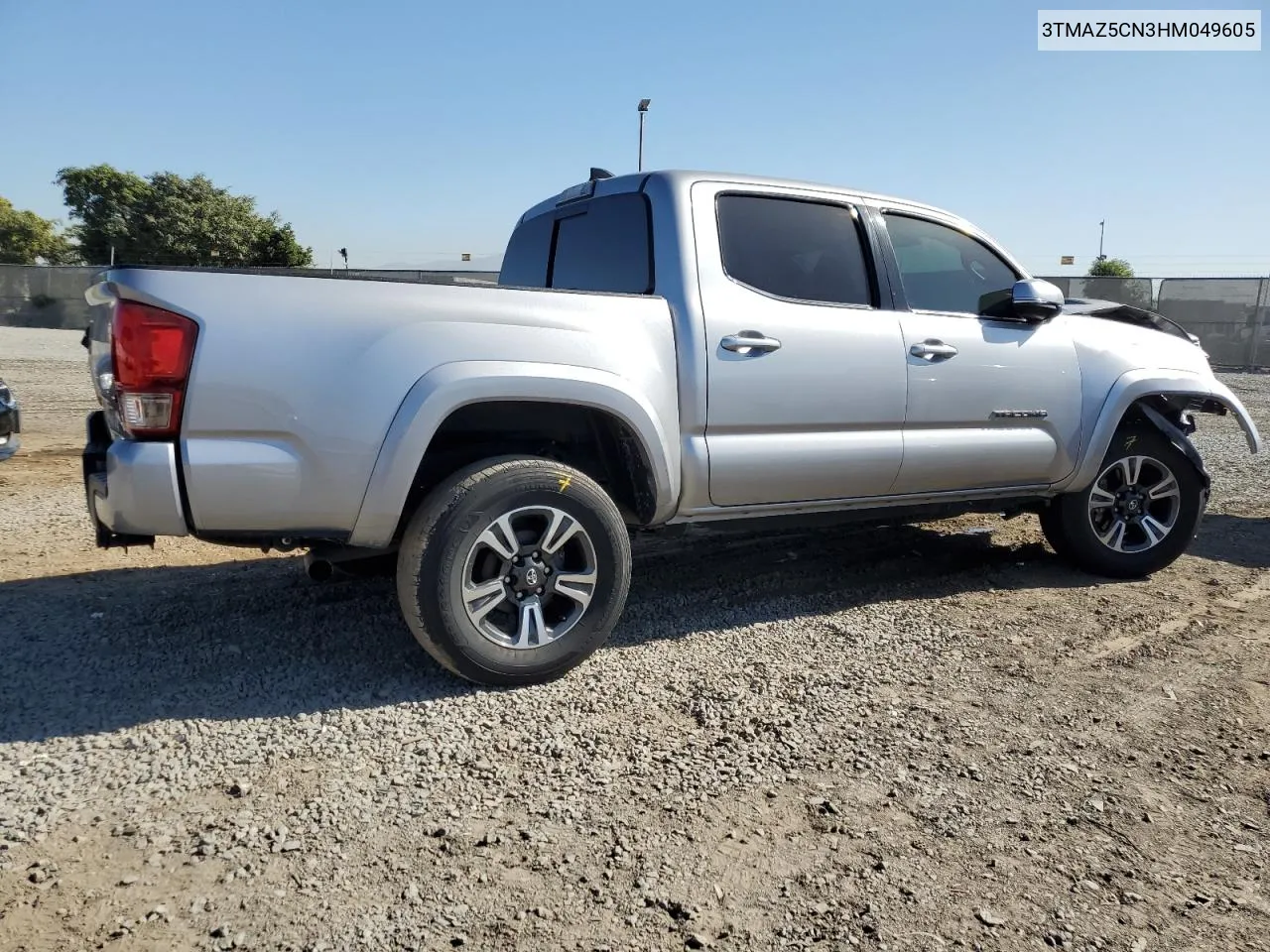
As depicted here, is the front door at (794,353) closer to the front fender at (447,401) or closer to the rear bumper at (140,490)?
the front fender at (447,401)

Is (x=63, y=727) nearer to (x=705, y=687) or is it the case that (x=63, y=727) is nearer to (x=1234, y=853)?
(x=705, y=687)

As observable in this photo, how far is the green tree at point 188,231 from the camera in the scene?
44.3 metres

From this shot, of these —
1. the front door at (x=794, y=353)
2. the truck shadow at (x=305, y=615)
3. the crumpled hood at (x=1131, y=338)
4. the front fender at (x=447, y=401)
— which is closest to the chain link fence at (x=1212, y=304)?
the truck shadow at (x=305, y=615)

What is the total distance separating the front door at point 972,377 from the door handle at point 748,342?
0.82 metres

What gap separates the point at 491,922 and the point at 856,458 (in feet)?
8.85

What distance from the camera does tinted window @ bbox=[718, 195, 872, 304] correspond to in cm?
403

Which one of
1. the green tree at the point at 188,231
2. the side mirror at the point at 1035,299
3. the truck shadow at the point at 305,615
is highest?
the green tree at the point at 188,231

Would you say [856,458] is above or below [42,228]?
below

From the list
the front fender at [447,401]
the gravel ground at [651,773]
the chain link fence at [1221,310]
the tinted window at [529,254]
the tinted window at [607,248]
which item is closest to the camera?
the gravel ground at [651,773]

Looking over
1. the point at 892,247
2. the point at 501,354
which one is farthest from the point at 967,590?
the point at 501,354

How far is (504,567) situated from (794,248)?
1985mm

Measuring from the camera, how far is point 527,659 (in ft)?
11.4

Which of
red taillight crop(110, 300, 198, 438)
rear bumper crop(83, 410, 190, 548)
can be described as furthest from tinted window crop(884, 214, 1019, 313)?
rear bumper crop(83, 410, 190, 548)

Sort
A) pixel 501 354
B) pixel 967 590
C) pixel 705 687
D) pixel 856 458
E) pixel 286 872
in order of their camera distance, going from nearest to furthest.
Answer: pixel 286 872, pixel 501 354, pixel 705 687, pixel 856 458, pixel 967 590
